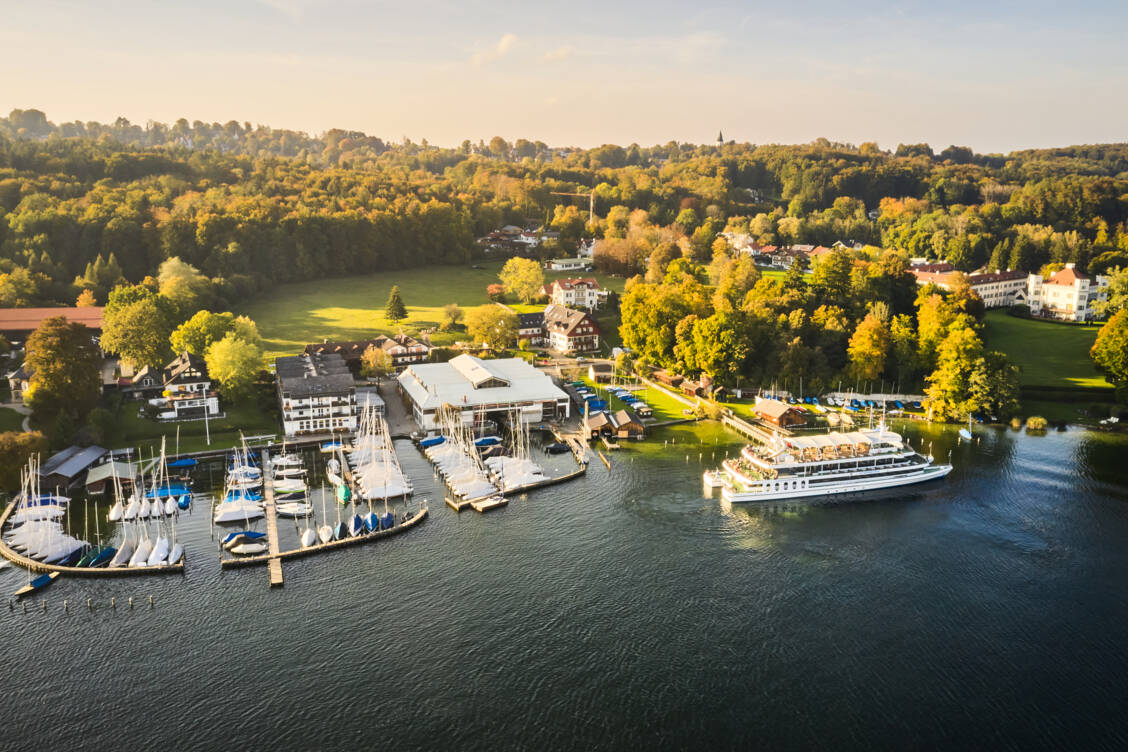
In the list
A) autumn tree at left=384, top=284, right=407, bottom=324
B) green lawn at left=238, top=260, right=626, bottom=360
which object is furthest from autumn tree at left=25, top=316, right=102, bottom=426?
autumn tree at left=384, top=284, right=407, bottom=324

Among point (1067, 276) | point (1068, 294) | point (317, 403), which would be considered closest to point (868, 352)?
point (1068, 294)

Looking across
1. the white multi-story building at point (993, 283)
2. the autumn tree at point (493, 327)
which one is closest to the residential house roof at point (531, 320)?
the autumn tree at point (493, 327)

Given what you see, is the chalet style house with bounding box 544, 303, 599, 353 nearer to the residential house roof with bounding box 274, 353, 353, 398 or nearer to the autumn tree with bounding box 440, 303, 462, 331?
the autumn tree with bounding box 440, 303, 462, 331

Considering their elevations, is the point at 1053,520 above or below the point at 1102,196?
below

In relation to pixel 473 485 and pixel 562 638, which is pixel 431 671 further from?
pixel 473 485

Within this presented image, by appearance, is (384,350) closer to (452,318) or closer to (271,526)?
(452,318)

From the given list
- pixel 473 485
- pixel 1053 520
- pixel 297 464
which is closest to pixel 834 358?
pixel 1053 520

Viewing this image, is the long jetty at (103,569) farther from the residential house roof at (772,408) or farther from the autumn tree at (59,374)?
the residential house roof at (772,408)
